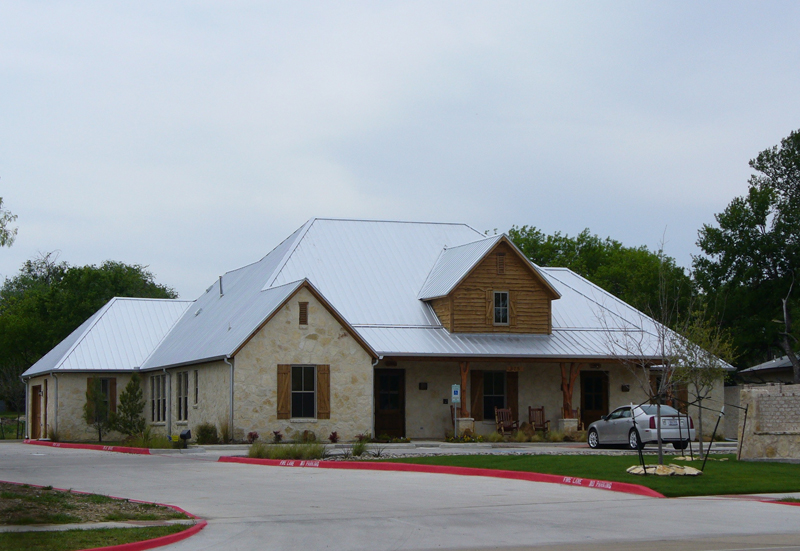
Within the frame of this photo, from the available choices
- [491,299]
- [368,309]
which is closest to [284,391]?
[368,309]

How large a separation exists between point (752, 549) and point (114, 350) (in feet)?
113

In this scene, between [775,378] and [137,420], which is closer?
[137,420]

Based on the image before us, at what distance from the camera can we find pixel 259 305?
32.8 m

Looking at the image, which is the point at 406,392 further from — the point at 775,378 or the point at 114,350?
the point at 775,378

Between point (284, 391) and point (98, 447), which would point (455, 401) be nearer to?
point (284, 391)

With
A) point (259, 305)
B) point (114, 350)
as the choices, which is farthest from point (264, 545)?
point (114, 350)

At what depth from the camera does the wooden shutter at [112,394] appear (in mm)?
39906

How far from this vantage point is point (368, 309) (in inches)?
1378

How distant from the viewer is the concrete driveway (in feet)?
37.8

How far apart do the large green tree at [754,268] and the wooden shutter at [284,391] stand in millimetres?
26079

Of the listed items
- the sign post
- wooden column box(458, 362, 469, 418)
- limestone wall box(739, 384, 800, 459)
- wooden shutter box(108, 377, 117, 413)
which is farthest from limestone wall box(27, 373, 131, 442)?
limestone wall box(739, 384, 800, 459)

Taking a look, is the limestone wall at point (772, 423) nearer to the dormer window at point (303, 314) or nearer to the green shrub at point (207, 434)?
the dormer window at point (303, 314)

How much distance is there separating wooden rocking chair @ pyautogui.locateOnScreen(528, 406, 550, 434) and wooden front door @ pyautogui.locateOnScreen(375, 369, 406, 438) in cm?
457

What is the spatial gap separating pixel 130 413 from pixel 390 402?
1020 cm
